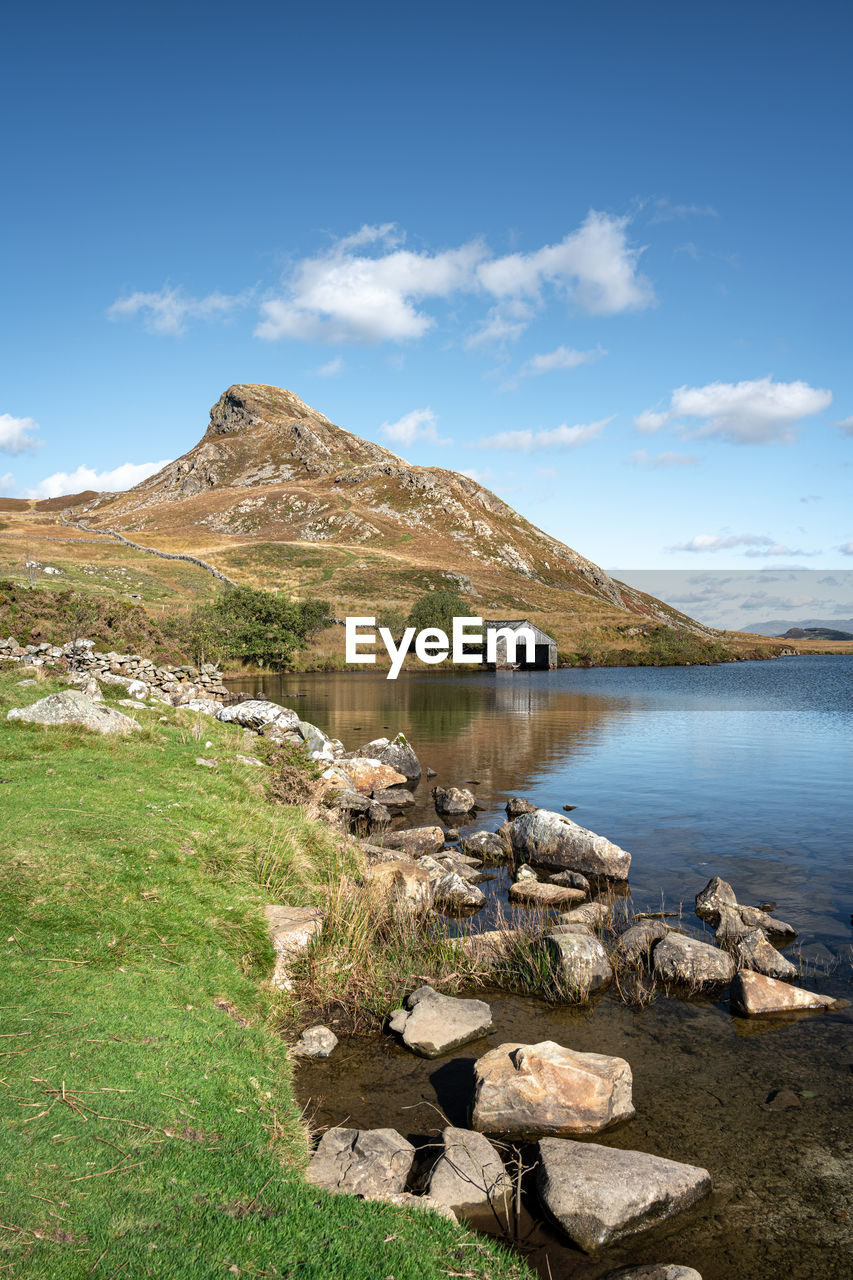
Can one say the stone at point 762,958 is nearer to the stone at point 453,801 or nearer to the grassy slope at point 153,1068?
the grassy slope at point 153,1068

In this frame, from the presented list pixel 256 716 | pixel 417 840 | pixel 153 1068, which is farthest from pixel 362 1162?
pixel 256 716

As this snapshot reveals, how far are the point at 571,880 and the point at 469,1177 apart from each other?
1105 centimetres

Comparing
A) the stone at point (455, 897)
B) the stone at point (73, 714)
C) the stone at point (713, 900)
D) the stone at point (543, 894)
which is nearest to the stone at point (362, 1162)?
the stone at point (455, 897)

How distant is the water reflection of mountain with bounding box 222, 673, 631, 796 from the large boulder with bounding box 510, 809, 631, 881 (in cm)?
944

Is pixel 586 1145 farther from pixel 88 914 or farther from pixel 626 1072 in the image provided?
pixel 88 914

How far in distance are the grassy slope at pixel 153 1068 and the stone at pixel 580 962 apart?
4.84 metres

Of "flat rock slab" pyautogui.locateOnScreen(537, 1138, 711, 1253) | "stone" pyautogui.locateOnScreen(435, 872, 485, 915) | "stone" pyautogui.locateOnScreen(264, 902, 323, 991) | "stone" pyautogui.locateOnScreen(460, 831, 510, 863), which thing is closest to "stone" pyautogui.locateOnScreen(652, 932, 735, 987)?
"stone" pyautogui.locateOnScreen(435, 872, 485, 915)

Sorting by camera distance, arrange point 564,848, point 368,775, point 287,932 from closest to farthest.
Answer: point 287,932, point 564,848, point 368,775

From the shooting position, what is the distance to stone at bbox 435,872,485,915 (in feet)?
55.6

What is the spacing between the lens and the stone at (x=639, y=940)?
548 inches

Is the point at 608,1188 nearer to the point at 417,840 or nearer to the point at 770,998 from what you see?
the point at 770,998

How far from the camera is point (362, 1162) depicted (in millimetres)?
7746

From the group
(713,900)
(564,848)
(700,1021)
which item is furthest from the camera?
(564,848)

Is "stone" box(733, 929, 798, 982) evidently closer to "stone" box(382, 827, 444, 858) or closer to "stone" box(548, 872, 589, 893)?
"stone" box(548, 872, 589, 893)
